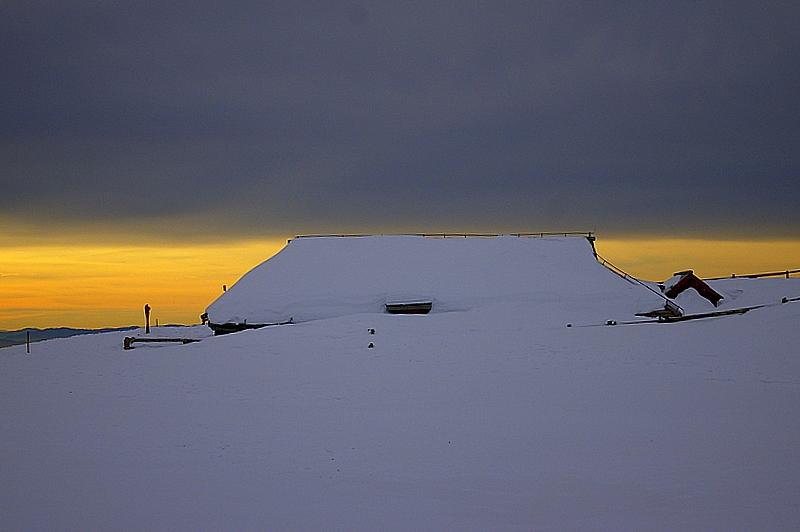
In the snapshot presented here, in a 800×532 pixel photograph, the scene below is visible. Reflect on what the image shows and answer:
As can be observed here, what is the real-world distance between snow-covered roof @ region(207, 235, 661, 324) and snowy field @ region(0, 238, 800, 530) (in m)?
6.53

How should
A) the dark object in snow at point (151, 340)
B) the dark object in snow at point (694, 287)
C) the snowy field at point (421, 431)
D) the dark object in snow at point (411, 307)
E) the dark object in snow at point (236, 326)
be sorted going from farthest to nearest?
the dark object in snow at point (694, 287) → the dark object in snow at point (411, 307) → the dark object in snow at point (236, 326) → the dark object in snow at point (151, 340) → the snowy field at point (421, 431)

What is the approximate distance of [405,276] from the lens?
122 ft

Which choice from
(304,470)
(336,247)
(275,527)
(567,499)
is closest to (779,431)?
(567,499)

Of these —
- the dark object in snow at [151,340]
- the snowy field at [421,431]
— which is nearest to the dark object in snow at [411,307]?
the snowy field at [421,431]

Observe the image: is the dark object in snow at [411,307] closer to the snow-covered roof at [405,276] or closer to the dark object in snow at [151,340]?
the snow-covered roof at [405,276]

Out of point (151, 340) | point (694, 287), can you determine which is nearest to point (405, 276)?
point (151, 340)

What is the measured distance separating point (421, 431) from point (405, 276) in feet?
69.4

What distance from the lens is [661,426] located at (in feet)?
52.2

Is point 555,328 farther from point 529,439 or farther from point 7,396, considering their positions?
point 7,396

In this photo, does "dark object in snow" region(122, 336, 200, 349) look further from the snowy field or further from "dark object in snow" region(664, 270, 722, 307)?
"dark object in snow" region(664, 270, 722, 307)

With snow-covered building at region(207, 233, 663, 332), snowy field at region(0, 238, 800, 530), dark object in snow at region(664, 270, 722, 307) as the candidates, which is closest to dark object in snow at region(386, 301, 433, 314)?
snow-covered building at region(207, 233, 663, 332)

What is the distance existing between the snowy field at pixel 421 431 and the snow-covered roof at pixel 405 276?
257 inches

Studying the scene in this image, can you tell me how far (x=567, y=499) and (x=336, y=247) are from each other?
29957 millimetres

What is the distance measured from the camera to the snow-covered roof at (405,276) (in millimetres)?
35625
